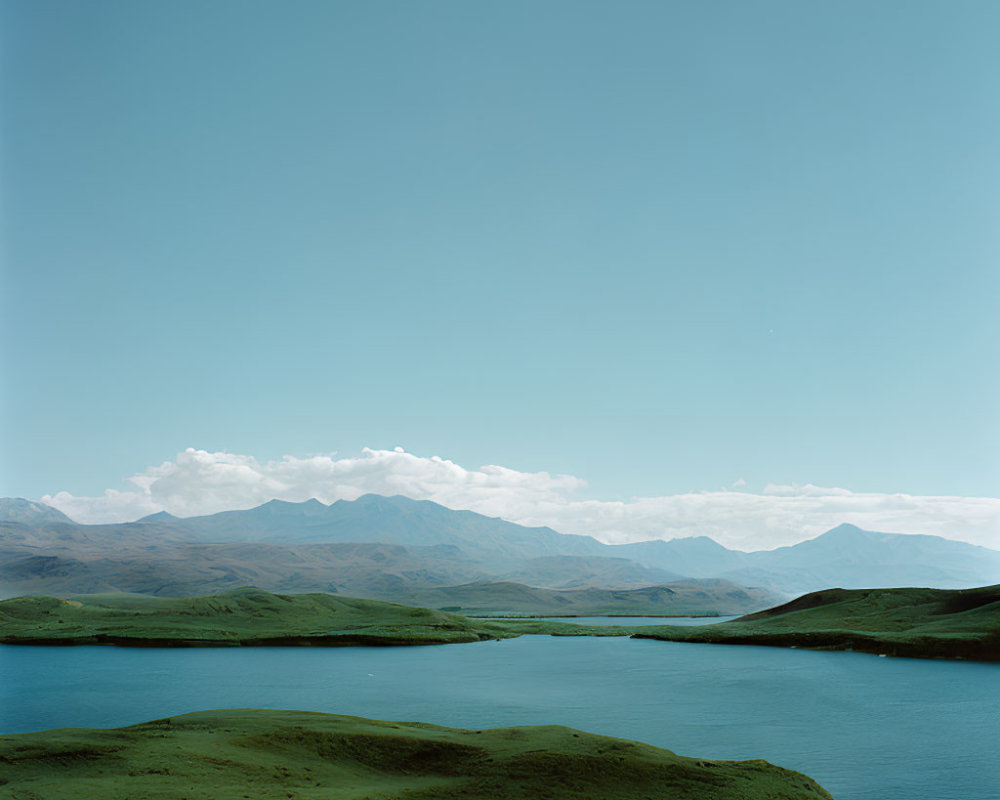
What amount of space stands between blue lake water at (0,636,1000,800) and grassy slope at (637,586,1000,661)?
761 centimetres

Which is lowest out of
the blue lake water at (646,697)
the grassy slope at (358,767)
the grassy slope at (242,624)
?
the grassy slope at (242,624)

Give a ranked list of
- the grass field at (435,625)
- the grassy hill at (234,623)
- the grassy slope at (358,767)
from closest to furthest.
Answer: the grassy slope at (358,767), the grass field at (435,625), the grassy hill at (234,623)

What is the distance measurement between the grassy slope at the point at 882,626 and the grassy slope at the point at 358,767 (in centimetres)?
8934

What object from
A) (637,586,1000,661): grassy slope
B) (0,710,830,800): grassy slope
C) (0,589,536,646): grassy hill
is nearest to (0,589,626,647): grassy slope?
(0,589,536,646): grassy hill

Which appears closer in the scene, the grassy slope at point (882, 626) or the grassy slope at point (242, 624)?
the grassy slope at point (882, 626)

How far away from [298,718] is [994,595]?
133311 millimetres

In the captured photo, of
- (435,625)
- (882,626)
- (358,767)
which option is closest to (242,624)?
(435,625)

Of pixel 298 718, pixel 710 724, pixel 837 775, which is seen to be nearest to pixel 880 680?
pixel 710 724

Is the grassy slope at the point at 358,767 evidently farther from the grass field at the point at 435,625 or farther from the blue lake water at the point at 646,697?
the grass field at the point at 435,625

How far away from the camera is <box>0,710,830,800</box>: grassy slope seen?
27094 mm

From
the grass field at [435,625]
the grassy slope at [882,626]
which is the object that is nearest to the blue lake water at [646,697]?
the grassy slope at [882,626]

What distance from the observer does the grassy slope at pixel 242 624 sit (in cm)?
14050

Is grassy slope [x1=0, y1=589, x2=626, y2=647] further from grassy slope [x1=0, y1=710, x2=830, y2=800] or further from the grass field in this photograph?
grassy slope [x1=0, y1=710, x2=830, y2=800]

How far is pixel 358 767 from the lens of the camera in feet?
111
